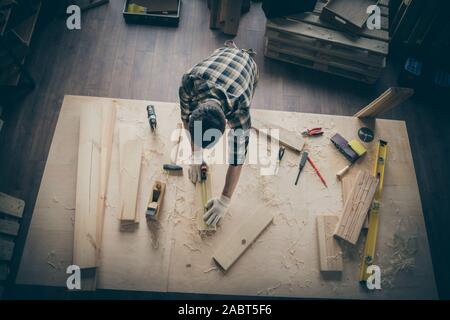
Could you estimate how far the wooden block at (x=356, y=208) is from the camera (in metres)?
2.71

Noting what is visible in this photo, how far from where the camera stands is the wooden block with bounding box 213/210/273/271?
8.42 feet

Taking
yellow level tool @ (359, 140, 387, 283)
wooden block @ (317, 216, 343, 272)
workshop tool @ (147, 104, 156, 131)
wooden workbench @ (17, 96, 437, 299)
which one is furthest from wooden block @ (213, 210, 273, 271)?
workshop tool @ (147, 104, 156, 131)

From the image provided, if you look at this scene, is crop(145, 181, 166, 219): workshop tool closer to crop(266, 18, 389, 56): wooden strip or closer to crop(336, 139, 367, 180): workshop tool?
crop(336, 139, 367, 180): workshop tool

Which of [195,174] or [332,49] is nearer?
[195,174]

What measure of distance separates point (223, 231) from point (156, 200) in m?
0.59

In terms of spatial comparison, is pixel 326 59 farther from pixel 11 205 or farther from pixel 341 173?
pixel 11 205

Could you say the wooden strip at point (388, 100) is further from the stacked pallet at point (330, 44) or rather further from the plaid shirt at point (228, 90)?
the plaid shirt at point (228, 90)

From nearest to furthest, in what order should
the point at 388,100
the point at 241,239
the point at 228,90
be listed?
1. the point at 228,90
2. the point at 241,239
3. the point at 388,100

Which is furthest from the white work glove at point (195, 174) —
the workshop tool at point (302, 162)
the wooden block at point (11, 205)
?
the wooden block at point (11, 205)

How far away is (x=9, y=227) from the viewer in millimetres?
3199

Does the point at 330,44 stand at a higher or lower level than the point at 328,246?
higher

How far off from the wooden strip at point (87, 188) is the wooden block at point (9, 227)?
3.33 feet

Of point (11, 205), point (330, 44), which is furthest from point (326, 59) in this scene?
Answer: point (11, 205)
